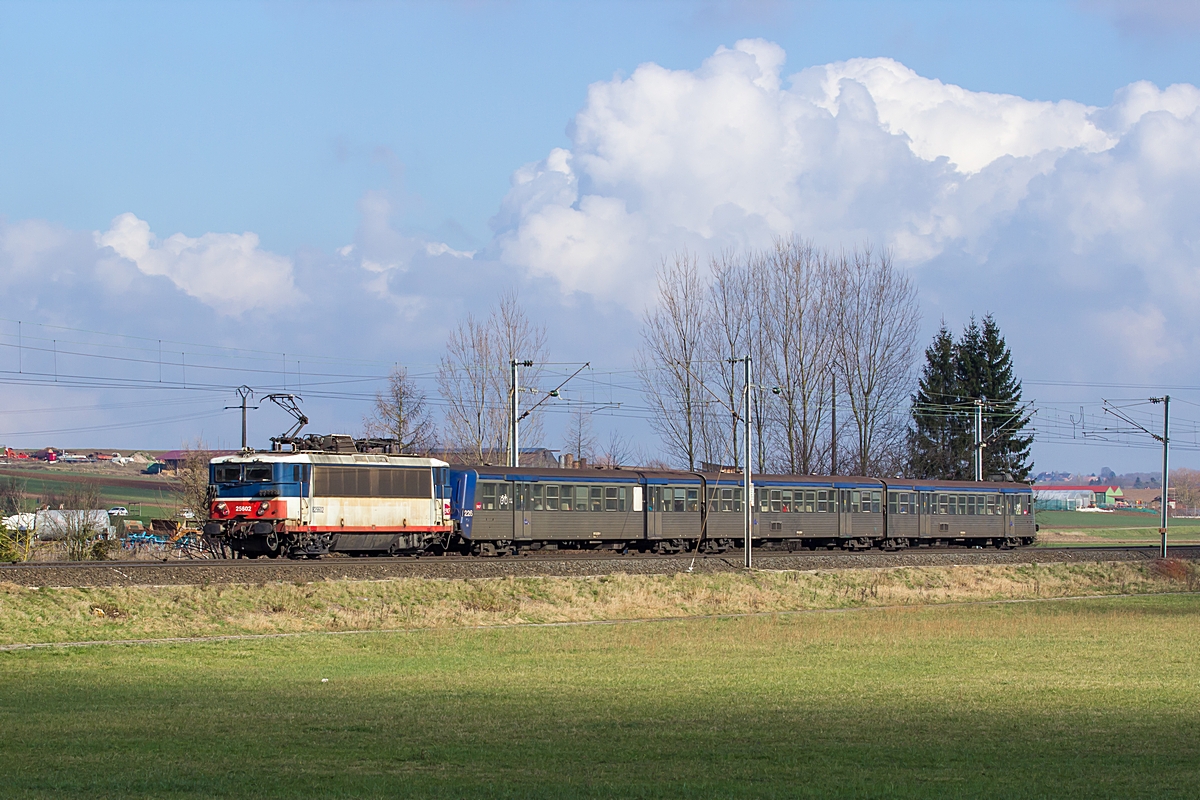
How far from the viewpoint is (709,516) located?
51594 mm

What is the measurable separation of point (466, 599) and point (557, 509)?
11745 mm

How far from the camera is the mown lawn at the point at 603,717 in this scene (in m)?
12.6

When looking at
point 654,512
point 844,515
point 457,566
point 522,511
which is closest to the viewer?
point 457,566

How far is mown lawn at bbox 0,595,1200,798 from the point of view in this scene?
41.3 ft

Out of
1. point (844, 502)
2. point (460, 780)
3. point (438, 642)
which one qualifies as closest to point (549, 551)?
point (844, 502)

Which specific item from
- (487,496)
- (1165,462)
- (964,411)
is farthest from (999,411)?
(487,496)

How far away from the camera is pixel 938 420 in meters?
100

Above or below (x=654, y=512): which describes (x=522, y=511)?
above

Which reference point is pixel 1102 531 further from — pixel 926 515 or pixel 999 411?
pixel 926 515

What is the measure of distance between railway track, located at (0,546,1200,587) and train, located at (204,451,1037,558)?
2.14 meters

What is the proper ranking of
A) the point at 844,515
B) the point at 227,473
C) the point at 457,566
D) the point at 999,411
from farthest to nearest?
the point at 999,411 < the point at 844,515 < the point at 227,473 < the point at 457,566

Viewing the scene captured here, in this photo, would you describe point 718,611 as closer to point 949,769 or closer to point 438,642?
point 438,642

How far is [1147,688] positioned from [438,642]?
14641 millimetres

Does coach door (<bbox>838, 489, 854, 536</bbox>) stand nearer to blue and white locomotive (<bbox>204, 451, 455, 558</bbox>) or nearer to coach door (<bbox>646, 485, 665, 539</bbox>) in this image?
coach door (<bbox>646, 485, 665, 539</bbox>)
